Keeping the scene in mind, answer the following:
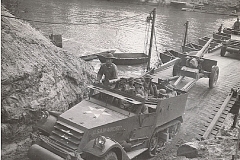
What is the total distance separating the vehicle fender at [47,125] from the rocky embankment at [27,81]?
4.63 feet

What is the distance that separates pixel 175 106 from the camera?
1144cm

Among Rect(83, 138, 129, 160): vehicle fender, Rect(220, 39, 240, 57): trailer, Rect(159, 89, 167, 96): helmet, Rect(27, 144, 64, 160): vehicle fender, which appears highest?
Rect(220, 39, 240, 57): trailer

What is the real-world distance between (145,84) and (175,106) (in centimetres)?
153

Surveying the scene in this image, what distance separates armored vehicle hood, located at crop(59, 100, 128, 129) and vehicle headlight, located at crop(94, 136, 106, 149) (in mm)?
423

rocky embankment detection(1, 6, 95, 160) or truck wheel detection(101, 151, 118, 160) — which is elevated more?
rocky embankment detection(1, 6, 95, 160)

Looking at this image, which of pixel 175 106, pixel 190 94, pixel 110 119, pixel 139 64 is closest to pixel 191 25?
pixel 139 64

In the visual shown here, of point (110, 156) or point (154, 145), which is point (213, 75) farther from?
point (110, 156)

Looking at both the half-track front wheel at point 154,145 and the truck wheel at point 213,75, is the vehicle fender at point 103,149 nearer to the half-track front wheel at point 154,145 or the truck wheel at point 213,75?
the half-track front wheel at point 154,145

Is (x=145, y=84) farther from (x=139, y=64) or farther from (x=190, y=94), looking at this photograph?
(x=139, y=64)

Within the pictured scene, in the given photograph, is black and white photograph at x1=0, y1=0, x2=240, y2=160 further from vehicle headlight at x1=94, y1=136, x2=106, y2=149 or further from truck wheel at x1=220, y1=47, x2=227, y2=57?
truck wheel at x1=220, y1=47, x2=227, y2=57

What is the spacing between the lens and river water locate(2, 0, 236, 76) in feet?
106

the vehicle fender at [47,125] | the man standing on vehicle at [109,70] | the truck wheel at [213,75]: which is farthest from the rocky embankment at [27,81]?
the truck wheel at [213,75]

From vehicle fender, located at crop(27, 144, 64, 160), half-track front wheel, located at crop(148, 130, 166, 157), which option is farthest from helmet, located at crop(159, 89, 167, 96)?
vehicle fender, located at crop(27, 144, 64, 160)

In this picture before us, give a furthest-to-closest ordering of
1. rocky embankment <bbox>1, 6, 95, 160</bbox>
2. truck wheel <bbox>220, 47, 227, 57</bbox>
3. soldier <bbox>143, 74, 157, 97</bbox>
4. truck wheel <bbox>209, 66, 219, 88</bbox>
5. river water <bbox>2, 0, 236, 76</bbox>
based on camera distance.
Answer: river water <bbox>2, 0, 236, 76</bbox>, truck wheel <bbox>220, 47, 227, 57</bbox>, truck wheel <bbox>209, 66, 219, 88</bbox>, soldier <bbox>143, 74, 157, 97</bbox>, rocky embankment <bbox>1, 6, 95, 160</bbox>
